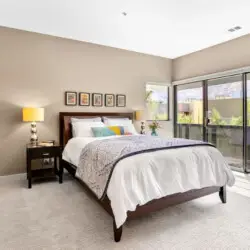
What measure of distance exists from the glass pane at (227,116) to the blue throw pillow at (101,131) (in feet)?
8.39

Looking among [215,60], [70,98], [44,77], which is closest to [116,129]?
[70,98]

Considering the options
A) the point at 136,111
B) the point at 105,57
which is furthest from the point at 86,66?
the point at 136,111

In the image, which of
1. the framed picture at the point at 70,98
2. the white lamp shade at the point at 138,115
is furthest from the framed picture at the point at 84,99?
the white lamp shade at the point at 138,115

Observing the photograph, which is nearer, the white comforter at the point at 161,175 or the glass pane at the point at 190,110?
the white comforter at the point at 161,175

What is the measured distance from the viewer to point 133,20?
11.4 feet

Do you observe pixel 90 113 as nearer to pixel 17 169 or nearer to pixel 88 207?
pixel 17 169

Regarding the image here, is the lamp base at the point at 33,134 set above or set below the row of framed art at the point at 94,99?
below

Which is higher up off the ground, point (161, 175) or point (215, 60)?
point (215, 60)

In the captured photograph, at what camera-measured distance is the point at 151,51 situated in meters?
5.18

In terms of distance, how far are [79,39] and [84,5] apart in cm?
140

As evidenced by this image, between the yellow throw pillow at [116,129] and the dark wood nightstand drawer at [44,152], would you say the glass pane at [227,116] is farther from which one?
the dark wood nightstand drawer at [44,152]

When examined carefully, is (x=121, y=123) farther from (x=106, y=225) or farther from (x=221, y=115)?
(x=106, y=225)

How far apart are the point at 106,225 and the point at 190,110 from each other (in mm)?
4091

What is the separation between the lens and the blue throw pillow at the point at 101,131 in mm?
3854
